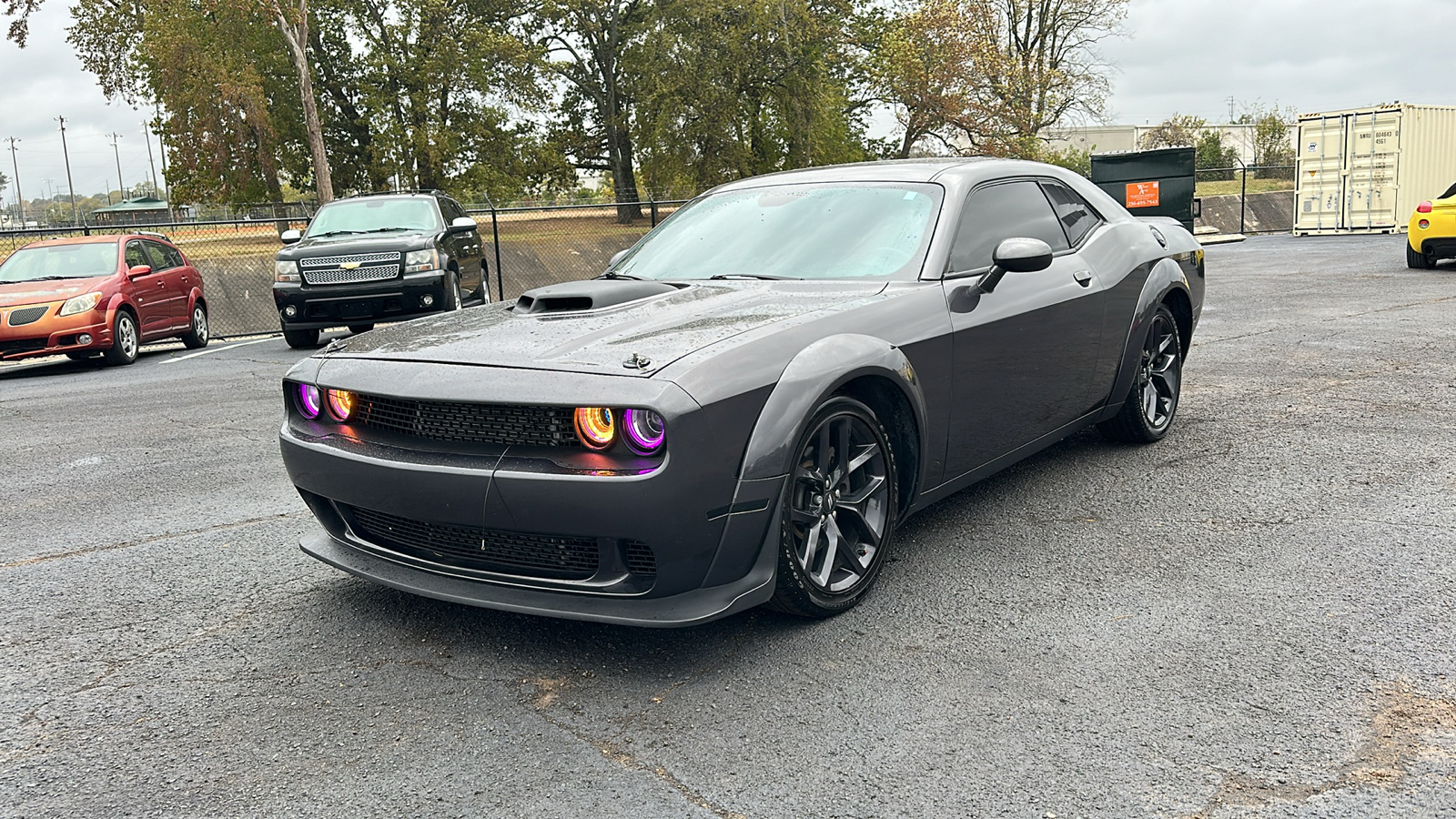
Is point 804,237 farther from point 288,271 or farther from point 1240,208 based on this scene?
point 1240,208

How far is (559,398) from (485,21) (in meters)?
42.7

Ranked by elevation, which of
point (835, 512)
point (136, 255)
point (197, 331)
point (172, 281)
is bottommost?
point (197, 331)

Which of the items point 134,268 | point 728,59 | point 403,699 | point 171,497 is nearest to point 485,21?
point 728,59

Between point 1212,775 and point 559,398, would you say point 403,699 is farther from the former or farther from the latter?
point 1212,775

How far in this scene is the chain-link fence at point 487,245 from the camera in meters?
17.4

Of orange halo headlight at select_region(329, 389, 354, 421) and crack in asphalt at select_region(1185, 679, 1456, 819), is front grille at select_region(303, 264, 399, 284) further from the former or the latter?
crack in asphalt at select_region(1185, 679, 1456, 819)

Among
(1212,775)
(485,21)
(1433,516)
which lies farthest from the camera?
(485,21)

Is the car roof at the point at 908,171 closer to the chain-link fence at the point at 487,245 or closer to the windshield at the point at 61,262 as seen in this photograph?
the windshield at the point at 61,262

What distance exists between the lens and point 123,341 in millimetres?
11828

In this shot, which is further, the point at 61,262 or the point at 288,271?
the point at 61,262

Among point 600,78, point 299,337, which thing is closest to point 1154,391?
point 299,337

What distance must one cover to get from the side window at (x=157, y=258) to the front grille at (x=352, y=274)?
273 centimetres

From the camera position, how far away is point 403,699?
2.99 meters

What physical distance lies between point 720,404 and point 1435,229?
1575 centimetres
